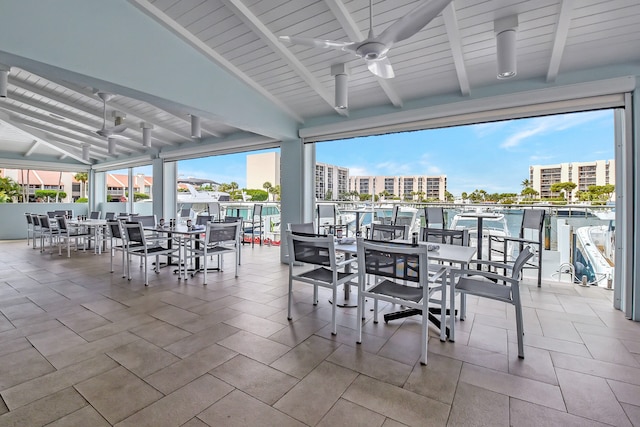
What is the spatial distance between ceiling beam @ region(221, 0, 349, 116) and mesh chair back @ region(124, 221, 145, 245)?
3.11 meters

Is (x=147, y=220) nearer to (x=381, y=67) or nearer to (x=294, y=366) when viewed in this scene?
(x=294, y=366)

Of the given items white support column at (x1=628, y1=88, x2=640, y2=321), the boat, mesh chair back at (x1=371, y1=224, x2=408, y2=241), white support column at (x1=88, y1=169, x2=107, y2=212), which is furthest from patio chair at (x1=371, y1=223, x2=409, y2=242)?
white support column at (x1=88, y1=169, x2=107, y2=212)

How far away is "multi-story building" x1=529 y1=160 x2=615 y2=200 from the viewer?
477 centimetres

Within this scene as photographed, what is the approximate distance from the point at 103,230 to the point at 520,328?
9161 millimetres

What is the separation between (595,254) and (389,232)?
3.32 m

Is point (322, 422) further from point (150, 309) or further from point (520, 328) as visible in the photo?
point (150, 309)

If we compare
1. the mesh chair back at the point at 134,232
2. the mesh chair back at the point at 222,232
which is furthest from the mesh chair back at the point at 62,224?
the mesh chair back at the point at 222,232

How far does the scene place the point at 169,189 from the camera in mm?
8117

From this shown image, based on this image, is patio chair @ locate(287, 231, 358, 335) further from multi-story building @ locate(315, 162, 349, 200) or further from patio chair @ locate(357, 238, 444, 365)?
multi-story building @ locate(315, 162, 349, 200)

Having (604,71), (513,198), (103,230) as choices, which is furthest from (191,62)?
(103,230)

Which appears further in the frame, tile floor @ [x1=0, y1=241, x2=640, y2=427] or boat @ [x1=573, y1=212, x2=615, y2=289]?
boat @ [x1=573, y1=212, x2=615, y2=289]

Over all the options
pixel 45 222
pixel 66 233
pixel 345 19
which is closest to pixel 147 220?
pixel 66 233

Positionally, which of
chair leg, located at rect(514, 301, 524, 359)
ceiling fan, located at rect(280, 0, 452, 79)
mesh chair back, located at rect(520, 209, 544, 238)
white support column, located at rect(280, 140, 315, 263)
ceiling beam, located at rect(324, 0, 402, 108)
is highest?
ceiling beam, located at rect(324, 0, 402, 108)

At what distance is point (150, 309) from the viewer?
10.5 feet
